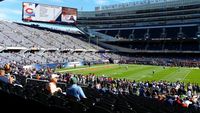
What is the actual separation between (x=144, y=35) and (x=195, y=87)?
80540 mm

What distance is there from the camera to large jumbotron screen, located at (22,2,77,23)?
87137 mm

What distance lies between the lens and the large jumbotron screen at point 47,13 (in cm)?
8714

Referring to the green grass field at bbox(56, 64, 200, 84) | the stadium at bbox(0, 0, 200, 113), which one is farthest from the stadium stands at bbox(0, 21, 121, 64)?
the green grass field at bbox(56, 64, 200, 84)

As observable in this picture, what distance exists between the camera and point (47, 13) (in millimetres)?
92938

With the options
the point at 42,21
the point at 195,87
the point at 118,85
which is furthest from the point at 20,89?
the point at 42,21

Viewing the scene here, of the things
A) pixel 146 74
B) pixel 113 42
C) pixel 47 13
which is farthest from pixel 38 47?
pixel 113 42

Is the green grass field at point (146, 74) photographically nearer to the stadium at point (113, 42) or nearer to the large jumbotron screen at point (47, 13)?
the stadium at point (113, 42)

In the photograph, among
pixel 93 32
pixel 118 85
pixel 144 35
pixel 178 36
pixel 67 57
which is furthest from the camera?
pixel 93 32

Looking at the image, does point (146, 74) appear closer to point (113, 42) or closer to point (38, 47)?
point (38, 47)

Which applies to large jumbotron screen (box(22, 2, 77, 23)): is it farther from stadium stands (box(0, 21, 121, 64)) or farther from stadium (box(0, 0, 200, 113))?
stadium stands (box(0, 21, 121, 64))

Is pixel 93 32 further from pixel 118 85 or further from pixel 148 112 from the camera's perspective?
pixel 148 112

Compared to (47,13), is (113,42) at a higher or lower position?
lower

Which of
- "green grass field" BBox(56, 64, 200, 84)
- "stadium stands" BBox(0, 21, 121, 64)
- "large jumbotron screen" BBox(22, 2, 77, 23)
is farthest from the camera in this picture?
"large jumbotron screen" BBox(22, 2, 77, 23)

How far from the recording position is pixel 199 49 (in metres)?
95.2
